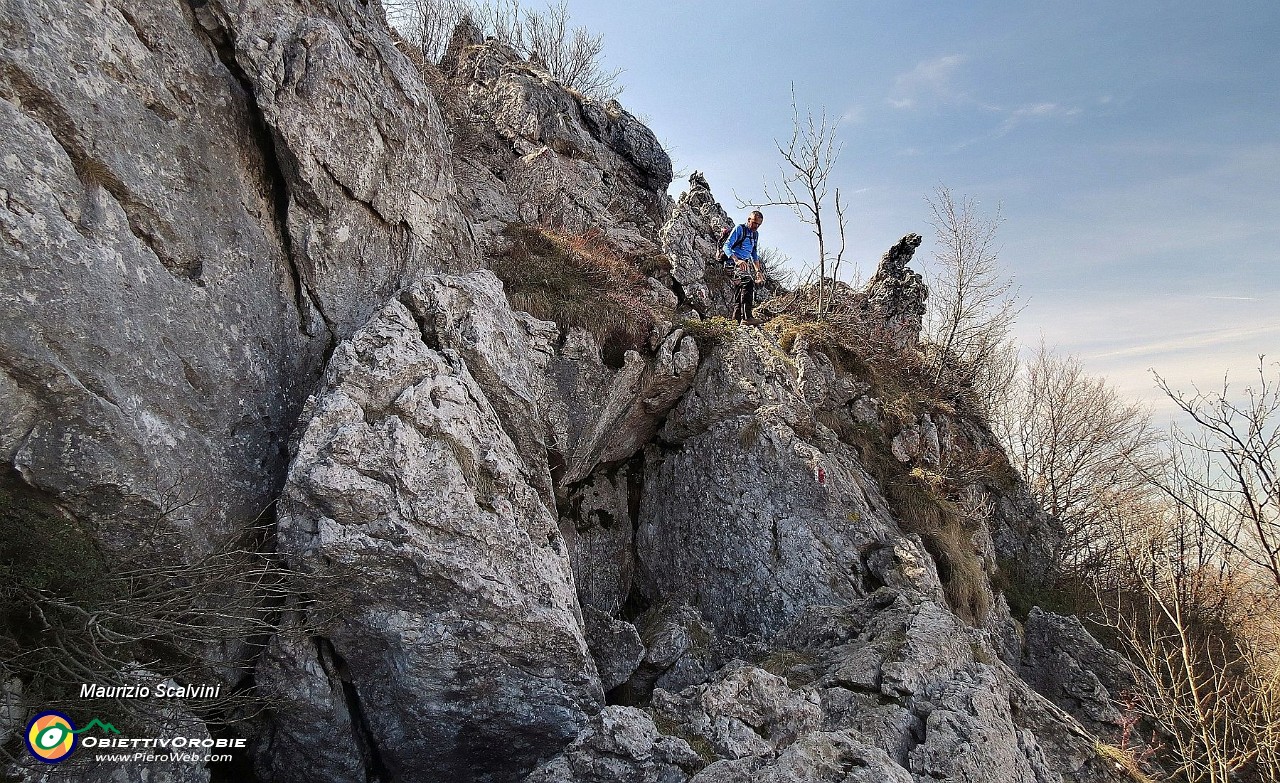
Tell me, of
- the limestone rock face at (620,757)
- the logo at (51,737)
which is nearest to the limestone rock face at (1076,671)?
the limestone rock face at (620,757)

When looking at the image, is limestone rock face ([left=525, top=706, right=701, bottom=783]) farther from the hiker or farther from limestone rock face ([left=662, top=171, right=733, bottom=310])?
limestone rock face ([left=662, top=171, right=733, bottom=310])

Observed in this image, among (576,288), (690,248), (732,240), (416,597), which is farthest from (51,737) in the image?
(690,248)

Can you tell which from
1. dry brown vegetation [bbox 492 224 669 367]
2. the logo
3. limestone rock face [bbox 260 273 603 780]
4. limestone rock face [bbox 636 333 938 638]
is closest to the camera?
the logo

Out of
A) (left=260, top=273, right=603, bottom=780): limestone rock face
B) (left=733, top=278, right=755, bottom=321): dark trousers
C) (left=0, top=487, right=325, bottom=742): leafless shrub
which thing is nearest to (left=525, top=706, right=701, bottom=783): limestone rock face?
(left=260, top=273, right=603, bottom=780): limestone rock face

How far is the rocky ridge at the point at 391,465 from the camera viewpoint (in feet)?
15.0

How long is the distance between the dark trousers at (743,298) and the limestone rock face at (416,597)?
8.68 metres

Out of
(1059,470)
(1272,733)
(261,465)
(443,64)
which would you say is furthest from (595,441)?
(1059,470)

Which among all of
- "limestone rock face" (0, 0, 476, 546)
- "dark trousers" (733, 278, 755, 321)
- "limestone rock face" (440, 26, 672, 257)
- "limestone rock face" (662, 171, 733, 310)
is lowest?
"limestone rock face" (0, 0, 476, 546)

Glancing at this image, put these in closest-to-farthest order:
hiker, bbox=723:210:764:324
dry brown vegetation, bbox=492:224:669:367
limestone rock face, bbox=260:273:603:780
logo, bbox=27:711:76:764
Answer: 1. logo, bbox=27:711:76:764
2. limestone rock face, bbox=260:273:603:780
3. dry brown vegetation, bbox=492:224:669:367
4. hiker, bbox=723:210:764:324

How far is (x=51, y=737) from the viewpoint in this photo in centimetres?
400

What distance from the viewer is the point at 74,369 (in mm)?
4430

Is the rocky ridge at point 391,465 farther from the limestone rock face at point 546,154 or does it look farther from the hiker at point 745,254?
the limestone rock face at point 546,154

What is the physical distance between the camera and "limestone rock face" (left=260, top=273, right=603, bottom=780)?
5.21 metres

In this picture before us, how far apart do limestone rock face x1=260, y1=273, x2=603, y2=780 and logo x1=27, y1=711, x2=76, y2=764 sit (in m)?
1.36
